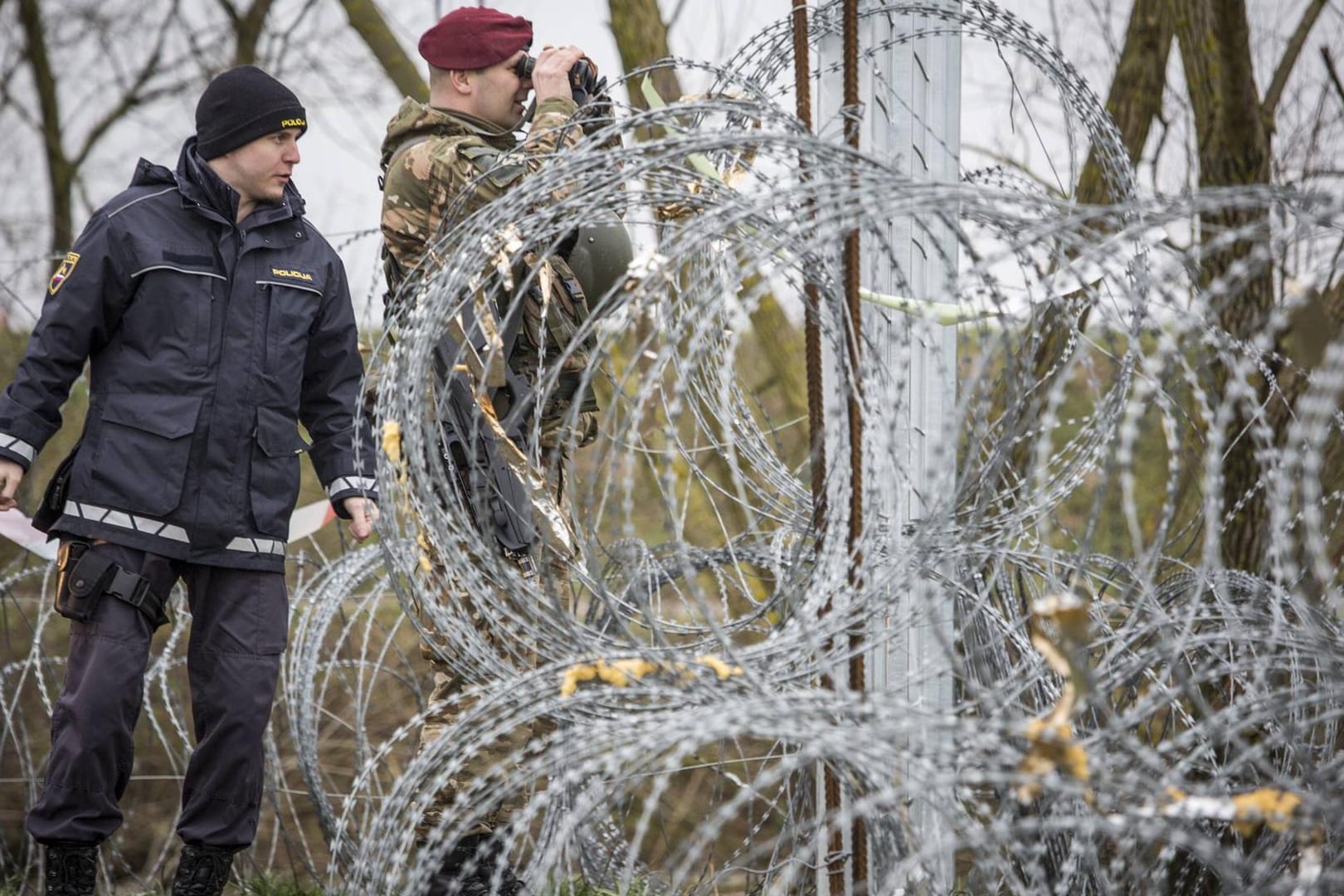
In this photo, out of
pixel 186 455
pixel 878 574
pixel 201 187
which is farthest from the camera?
pixel 201 187

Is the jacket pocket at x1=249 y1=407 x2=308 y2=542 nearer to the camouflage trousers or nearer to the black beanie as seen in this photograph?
the camouflage trousers

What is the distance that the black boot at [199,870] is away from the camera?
115 inches

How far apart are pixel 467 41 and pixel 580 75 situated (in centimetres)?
26

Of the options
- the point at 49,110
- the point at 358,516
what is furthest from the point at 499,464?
the point at 49,110

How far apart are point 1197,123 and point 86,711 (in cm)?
430

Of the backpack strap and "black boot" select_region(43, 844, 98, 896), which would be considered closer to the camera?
"black boot" select_region(43, 844, 98, 896)

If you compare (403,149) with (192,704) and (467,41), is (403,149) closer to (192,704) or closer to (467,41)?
(467,41)

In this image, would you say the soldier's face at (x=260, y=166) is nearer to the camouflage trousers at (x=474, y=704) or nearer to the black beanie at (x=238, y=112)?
the black beanie at (x=238, y=112)

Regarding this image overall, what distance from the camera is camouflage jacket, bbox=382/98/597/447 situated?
3.00 m

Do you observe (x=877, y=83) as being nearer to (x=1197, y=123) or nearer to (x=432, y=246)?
(x=432, y=246)

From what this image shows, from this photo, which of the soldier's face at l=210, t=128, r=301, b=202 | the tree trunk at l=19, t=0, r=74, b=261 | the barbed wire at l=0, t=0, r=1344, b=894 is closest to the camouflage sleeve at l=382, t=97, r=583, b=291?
the barbed wire at l=0, t=0, r=1344, b=894

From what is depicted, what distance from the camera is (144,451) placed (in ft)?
9.53

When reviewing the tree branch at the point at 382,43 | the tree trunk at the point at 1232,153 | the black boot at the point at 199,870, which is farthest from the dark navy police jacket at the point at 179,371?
the tree branch at the point at 382,43

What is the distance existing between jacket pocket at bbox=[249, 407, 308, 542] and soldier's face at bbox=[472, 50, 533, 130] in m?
0.82
